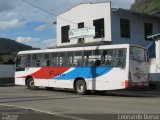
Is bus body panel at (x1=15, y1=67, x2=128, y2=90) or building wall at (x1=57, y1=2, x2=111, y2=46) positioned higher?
building wall at (x1=57, y1=2, x2=111, y2=46)

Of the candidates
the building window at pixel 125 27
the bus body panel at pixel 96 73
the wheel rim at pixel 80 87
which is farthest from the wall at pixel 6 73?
the wheel rim at pixel 80 87

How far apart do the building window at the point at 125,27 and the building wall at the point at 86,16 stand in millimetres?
1832

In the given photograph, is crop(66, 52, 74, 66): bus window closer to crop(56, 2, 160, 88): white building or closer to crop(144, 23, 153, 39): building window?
crop(56, 2, 160, 88): white building

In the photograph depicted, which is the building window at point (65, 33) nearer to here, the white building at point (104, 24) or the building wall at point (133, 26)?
the white building at point (104, 24)

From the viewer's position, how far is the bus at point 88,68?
2334cm

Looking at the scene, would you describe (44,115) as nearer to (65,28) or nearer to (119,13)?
(119,13)

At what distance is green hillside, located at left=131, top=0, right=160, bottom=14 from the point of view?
62500 millimetres

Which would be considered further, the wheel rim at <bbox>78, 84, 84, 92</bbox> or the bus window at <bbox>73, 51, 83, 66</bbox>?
the bus window at <bbox>73, 51, 83, 66</bbox>

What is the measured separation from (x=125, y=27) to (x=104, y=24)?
8.24 ft

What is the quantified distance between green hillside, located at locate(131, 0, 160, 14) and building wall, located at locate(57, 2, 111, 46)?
2214cm

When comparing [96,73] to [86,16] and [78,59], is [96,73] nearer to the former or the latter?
[78,59]

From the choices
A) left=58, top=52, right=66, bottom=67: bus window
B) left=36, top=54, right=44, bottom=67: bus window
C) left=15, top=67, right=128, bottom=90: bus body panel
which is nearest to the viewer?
left=15, top=67, right=128, bottom=90: bus body panel

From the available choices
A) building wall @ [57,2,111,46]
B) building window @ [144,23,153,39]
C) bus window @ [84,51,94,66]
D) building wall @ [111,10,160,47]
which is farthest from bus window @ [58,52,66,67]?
building window @ [144,23,153,39]

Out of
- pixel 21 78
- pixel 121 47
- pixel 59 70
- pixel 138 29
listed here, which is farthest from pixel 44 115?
pixel 138 29
